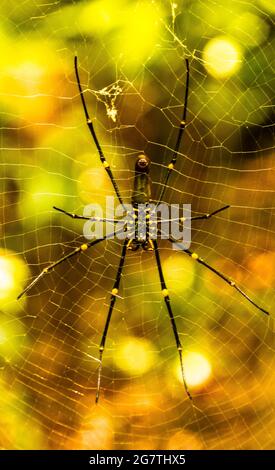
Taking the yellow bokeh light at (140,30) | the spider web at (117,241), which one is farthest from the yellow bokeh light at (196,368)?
the yellow bokeh light at (140,30)

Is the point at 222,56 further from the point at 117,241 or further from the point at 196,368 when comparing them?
the point at 196,368

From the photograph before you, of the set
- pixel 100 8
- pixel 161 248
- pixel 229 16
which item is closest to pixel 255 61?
pixel 229 16

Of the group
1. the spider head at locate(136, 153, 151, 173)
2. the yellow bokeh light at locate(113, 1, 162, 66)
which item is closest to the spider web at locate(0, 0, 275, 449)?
the yellow bokeh light at locate(113, 1, 162, 66)

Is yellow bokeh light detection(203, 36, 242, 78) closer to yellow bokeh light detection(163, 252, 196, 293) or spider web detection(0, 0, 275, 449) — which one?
spider web detection(0, 0, 275, 449)

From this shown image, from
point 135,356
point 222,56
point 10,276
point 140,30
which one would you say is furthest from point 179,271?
point 140,30

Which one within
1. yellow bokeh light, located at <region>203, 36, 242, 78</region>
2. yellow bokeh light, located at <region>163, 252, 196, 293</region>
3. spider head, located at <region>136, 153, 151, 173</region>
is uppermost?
yellow bokeh light, located at <region>203, 36, 242, 78</region>

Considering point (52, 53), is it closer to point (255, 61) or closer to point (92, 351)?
point (255, 61)

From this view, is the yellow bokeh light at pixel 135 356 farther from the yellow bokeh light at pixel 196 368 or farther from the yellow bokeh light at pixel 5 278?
the yellow bokeh light at pixel 5 278
